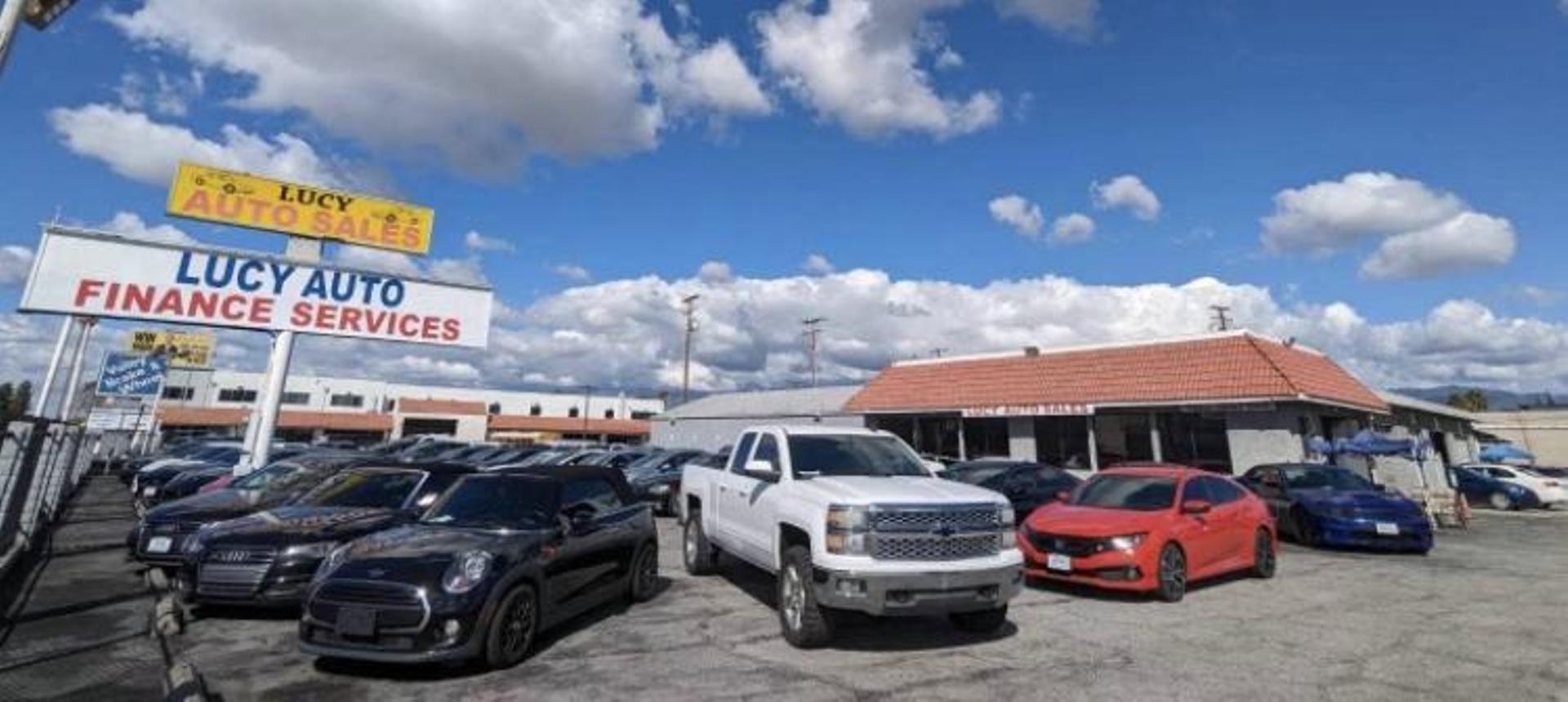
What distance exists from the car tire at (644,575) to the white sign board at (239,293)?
13195mm

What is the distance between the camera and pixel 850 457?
7.71 m

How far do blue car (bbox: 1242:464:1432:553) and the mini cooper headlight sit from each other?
1425 cm

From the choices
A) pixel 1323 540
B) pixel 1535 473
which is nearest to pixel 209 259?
pixel 1323 540

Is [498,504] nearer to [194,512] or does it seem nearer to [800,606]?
[800,606]

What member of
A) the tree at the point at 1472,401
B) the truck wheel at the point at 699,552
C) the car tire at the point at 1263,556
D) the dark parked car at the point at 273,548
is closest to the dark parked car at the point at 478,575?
the dark parked car at the point at 273,548

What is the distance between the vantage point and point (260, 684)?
5.61 m

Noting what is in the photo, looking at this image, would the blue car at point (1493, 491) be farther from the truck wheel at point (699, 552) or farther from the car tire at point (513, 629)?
the car tire at point (513, 629)

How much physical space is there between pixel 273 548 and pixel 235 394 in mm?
87535

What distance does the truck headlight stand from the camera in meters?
6.19

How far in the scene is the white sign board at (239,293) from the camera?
1518cm

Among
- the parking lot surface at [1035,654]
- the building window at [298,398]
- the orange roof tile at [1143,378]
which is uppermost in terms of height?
the building window at [298,398]

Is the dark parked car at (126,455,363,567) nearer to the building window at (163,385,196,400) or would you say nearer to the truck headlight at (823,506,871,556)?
the truck headlight at (823,506,871,556)

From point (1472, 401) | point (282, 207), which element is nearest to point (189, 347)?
point (282, 207)

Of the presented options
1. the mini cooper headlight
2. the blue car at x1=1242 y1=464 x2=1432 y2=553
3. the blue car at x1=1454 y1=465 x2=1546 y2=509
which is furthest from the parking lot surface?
the blue car at x1=1454 y1=465 x2=1546 y2=509
